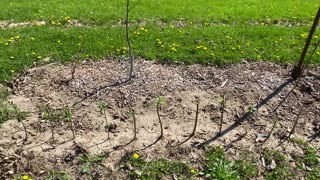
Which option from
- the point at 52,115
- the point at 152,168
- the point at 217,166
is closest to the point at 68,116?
the point at 52,115

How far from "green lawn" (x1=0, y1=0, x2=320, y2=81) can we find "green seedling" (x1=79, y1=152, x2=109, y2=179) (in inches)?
113

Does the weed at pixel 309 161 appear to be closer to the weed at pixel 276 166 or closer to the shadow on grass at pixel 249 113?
the weed at pixel 276 166

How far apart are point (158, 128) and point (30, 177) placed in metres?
2.01

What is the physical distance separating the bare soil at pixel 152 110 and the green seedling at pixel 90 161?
82 mm

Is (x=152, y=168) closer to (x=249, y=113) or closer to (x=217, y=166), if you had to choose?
(x=217, y=166)

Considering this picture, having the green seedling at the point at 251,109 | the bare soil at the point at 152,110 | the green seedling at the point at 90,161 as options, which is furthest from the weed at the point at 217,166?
the green seedling at the point at 90,161

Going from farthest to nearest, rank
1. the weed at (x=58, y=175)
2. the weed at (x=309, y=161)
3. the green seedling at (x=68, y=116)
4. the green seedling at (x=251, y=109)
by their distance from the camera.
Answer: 1. the green seedling at (x=251, y=109)
2. the green seedling at (x=68, y=116)
3. the weed at (x=309, y=161)
4. the weed at (x=58, y=175)

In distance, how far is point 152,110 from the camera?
619 centimetres

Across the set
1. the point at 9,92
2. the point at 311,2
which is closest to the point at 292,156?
the point at 9,92

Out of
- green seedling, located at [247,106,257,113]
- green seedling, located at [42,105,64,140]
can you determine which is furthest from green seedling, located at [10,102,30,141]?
green seedling, located at [247,106,257,113]

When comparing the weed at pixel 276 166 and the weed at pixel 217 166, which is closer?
the weed at pixel 217 166

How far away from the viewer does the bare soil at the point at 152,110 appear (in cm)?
533

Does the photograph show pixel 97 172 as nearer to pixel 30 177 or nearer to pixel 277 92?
pixel 30 177

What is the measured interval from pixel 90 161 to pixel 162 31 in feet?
15.8
